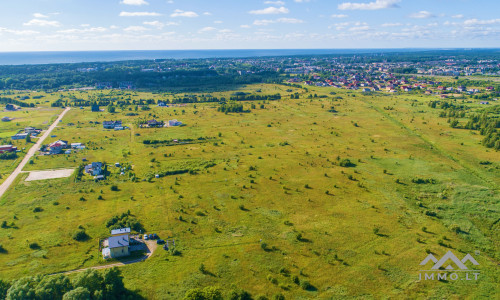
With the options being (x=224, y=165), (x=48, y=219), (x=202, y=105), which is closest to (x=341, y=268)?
(x=224, y=165)

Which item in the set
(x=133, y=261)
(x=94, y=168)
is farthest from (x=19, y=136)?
(x=133, y=261)

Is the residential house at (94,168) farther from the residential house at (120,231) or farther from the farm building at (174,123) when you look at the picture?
the farm building at (174,123)

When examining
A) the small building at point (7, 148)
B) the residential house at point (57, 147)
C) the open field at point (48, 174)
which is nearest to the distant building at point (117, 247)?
the open field at point (48, 174)

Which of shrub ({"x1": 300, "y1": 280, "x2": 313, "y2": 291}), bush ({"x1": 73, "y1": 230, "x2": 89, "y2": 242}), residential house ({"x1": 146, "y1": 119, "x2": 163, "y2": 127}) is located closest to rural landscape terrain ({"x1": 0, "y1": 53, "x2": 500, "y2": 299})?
shrub ({"x1": 300, "y1": 280, "x2": 313, "y2": 291})

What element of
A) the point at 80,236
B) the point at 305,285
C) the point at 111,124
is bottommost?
the point at 305,285

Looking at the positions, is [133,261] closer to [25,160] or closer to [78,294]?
[78,294]

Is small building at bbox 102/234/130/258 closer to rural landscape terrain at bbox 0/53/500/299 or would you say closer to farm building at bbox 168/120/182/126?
rural landscape terrain at bbox 0/53/500/299
